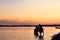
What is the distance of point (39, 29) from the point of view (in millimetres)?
61469

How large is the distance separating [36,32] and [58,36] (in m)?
32.2

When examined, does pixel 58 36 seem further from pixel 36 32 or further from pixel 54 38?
pixel 36 32

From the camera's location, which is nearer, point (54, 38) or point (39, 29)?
point (54, 38)

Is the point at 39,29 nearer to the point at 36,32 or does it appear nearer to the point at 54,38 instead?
the point at 36,32

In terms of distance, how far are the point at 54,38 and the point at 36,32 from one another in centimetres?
3216

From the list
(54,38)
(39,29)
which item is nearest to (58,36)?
(54,38)

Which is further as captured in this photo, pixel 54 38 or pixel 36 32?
pixel 36 32

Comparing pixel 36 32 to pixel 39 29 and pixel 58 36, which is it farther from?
pixel 58 36

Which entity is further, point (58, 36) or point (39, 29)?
point (39, 29)

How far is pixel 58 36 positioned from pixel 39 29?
29710mm

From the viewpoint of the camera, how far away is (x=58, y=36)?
1251 inches

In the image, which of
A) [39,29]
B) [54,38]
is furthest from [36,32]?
[54,38]

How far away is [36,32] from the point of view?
210ft
